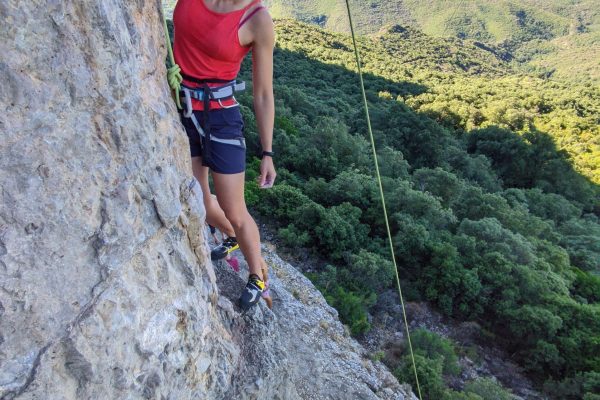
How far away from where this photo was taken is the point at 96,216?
221 cm

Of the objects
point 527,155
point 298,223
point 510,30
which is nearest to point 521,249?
point 298,223

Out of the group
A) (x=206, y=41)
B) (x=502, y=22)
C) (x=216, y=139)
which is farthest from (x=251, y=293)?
(x=502, y=22)

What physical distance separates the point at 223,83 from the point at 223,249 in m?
1.79

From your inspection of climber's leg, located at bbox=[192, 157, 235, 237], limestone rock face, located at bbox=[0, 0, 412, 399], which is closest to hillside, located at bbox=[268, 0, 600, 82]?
climber's leg, located at bbox=[192, 157, 235, 237]

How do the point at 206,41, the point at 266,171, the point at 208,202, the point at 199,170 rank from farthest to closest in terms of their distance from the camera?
the point at 208,202 < the point at 199,170 < the point at 266,171 < the point at 206,41

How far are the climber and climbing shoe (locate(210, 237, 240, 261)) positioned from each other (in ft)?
2.51

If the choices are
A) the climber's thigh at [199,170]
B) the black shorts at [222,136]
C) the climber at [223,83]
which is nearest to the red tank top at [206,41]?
the climber at [223,83]

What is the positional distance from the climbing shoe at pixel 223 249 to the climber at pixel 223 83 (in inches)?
30.1

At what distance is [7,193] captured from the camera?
6.18 ft

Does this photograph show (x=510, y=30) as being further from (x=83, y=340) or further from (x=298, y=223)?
(x=83, y=340)

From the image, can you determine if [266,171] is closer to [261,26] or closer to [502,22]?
[261,26]

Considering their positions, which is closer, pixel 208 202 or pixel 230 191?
pixel 230 191

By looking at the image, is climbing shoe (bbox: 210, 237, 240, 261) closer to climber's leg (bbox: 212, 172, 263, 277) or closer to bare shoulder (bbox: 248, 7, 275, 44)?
climber's leg (bbox: 212, 172, 263, 277)

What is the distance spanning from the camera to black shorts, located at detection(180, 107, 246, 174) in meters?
2.95
